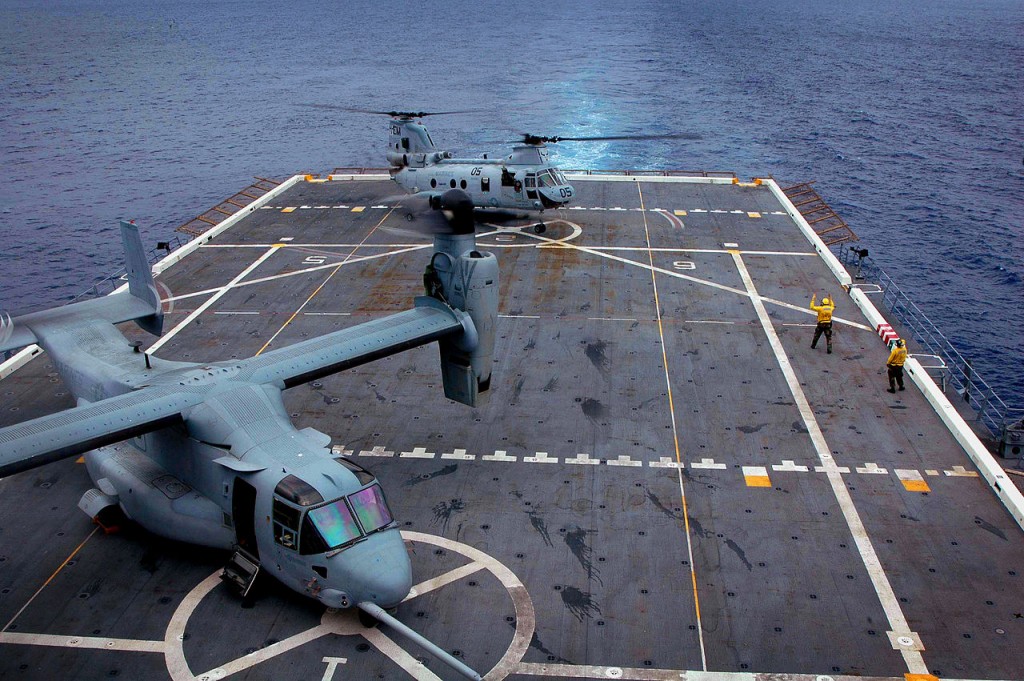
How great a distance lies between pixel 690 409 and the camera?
89.0ft

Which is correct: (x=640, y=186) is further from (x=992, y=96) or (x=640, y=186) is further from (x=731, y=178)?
(x=992, y=96)

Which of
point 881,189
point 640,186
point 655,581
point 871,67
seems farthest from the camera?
point 871,67

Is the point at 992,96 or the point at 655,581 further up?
the point at 655,581

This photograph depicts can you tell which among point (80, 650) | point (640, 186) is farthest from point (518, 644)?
point (640, 186)

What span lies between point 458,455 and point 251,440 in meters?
7.27

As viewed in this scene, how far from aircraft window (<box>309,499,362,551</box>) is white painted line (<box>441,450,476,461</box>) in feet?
24.0

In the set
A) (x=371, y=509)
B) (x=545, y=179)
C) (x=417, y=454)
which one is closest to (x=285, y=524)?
(x=371, y=509)

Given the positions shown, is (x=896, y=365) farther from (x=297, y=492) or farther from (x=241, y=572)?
(x=241, y=572)

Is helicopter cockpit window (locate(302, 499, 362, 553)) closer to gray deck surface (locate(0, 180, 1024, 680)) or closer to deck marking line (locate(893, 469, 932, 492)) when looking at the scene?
gray deck surface (locate(0, 180, 1024, 680))

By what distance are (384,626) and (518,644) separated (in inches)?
113

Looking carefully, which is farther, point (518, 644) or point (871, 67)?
point (871, 67)

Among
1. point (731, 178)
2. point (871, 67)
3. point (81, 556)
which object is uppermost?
point (81, 556)

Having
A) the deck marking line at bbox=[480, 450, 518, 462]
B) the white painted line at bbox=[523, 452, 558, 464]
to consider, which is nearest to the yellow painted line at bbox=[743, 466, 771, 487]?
the white painted line at bbox=[523, 452, 558, 464]

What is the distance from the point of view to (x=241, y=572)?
738 inches
